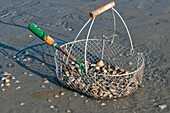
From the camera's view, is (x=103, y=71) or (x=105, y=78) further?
(x=103, y=71)

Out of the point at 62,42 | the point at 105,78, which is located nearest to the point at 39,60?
the point at 62,42

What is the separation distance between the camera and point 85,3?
7.96 m

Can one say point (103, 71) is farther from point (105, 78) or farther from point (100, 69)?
point (105, 78)

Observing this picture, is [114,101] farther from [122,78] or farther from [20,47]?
[20,47]

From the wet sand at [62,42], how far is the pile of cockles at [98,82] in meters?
0.09

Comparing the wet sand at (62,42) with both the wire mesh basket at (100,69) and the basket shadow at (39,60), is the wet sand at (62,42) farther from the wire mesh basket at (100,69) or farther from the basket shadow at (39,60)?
the wire mesh basket at (100,69)

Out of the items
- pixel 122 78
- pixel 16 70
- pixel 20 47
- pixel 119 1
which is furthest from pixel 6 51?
pixel 119 1

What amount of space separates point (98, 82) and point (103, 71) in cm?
45

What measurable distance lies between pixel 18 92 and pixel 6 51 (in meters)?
1.26

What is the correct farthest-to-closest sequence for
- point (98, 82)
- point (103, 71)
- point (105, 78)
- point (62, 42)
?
point (62, 42) < point (103, 71) < point (105, 78) < point (98, 82)

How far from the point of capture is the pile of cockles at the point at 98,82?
4754 millimetres

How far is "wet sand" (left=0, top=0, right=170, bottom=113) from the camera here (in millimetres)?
4773

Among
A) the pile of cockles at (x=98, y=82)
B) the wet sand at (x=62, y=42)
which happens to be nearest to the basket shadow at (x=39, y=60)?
the wet sand at (x=62, y=42)

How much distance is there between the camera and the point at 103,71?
5.17 meters
